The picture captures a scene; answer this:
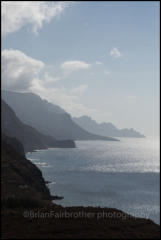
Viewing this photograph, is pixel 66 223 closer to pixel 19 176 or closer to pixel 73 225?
pixel 73 225

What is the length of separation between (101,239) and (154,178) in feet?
482

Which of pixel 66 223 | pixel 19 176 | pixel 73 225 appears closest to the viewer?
pixel 73 225

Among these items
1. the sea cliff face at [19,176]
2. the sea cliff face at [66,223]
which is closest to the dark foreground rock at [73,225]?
the sea cliff face at [66,223]

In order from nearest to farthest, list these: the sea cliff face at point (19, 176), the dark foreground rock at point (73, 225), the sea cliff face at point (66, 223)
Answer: the dark foreground rock at point (73, 225) → the sea cliff face at point (66, 223) → the sea cliff face at point (19, 176)

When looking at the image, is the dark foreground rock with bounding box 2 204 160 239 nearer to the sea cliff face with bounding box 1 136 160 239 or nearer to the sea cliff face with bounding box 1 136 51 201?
the sea cliff face with bounding box 1 136 160 239

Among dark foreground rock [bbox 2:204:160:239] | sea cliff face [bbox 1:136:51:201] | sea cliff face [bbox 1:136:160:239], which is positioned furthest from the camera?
sea cliff face [bbox 1:136:51:201]

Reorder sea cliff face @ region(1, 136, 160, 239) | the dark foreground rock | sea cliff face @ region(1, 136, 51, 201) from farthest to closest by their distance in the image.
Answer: sea cliff face @ region(1, 136, 51, 201) < sea cliff face @ region(1, 136, 160, 239) < the dark foreground rock

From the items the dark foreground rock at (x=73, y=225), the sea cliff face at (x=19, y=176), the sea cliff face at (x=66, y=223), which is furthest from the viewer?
the sea cliff face at (x=19, y=176)

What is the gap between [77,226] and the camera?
2342cm

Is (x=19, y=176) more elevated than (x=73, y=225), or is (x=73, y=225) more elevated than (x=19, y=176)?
(x=73, y=225)

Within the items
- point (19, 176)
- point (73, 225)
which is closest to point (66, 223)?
point (73, 225)

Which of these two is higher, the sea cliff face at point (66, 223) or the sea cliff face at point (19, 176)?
the sea cliff face at point (66, 223)

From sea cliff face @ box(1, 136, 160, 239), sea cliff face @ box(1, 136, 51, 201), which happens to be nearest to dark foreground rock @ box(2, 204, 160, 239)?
sea cliff face @ box(1, 136, 160, 239)

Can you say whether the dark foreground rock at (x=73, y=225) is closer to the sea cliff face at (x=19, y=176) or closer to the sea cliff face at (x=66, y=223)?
the sea cliff face at (x=66, y=223)
